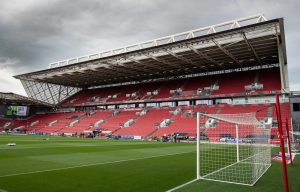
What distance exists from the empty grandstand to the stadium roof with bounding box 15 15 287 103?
0.10 meters

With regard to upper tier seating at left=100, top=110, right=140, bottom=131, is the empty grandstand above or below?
above

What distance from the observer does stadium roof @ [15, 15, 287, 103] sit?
3098 centimetres

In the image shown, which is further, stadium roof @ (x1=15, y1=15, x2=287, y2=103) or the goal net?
stadium roof @ (x1=15, y1=15, x2=287, y2=103)

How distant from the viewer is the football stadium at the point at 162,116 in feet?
30.8

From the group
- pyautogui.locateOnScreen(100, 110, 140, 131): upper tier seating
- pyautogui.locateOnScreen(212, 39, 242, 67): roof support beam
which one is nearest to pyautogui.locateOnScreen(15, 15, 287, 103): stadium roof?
pyautogui.locateOnScreen(212, 39, 242, 67): roof support beam

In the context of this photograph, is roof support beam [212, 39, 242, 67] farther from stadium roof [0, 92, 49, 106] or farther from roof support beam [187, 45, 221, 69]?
stadium roof [0, 92, 49, 106]

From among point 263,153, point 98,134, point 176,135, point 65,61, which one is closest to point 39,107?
point 65,61

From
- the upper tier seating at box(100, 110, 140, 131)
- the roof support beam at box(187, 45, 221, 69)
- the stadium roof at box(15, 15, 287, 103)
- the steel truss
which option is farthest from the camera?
the steel truss

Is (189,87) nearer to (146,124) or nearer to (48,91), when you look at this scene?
(146,124)

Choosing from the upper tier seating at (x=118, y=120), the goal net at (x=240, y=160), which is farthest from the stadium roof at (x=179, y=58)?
the goal net at (x=240, y=160)

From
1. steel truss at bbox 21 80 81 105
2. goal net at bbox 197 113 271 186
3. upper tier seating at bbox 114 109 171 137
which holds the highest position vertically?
steel truss at bbox 21 80 81 105

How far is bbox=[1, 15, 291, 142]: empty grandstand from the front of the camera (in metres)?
34.5

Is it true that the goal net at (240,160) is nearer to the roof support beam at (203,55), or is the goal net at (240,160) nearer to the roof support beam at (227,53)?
the roof support beam at (227,53)

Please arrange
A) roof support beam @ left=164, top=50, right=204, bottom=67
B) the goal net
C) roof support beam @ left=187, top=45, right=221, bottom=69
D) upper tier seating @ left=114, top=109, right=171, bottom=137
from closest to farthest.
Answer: the goal net < roof support beam @ left=187, top=45, right=221, bottom=69 < roof support beam @ left=164, top=50, right=204, bottom=67 < upper tier seating @ left=114, top=109, right=171, bottom=137
